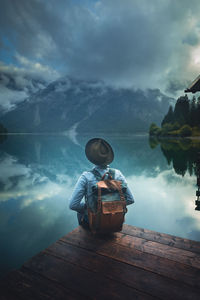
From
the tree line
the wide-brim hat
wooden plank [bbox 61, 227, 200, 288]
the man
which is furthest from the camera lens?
the tree line

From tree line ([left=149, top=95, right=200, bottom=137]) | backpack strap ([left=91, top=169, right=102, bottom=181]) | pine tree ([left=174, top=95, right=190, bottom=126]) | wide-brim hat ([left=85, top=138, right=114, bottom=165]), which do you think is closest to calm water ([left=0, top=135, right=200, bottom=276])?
backpack strap ([left=91, top=169, right=102, bottom=181])

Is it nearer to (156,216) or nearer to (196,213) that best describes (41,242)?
(156,216)

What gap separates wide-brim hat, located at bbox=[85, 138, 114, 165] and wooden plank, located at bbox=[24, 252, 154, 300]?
222 centimetres

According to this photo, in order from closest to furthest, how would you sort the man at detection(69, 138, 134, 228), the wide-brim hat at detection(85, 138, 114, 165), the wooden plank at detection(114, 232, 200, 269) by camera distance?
the wooden plank at detection(114, 232, 200, 269) < the man at detection(69, 138, 134, 228) < the wide-brim hat at detection(85, 138, 114, 165)

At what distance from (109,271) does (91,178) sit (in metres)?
1.78

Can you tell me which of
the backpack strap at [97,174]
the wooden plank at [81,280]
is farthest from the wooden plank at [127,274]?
the backpack strap at [97,174]

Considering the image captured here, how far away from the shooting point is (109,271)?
2.97 metres

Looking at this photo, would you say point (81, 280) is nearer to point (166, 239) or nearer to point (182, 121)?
point (166, 239)

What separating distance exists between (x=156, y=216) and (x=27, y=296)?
7416 millimetres

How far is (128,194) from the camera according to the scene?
418 centimetres

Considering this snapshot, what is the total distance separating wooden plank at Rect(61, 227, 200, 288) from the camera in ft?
9.72

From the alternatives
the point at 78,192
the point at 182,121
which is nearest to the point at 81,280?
the point at 78,192

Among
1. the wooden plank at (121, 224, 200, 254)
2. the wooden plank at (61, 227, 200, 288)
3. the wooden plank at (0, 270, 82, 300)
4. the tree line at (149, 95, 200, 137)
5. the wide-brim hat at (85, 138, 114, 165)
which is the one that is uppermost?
the tree line at (149, 95, 200, 137)

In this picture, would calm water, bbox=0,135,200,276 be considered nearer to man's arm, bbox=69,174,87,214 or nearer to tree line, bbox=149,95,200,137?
man's arm, bbox=69,174,87,214
